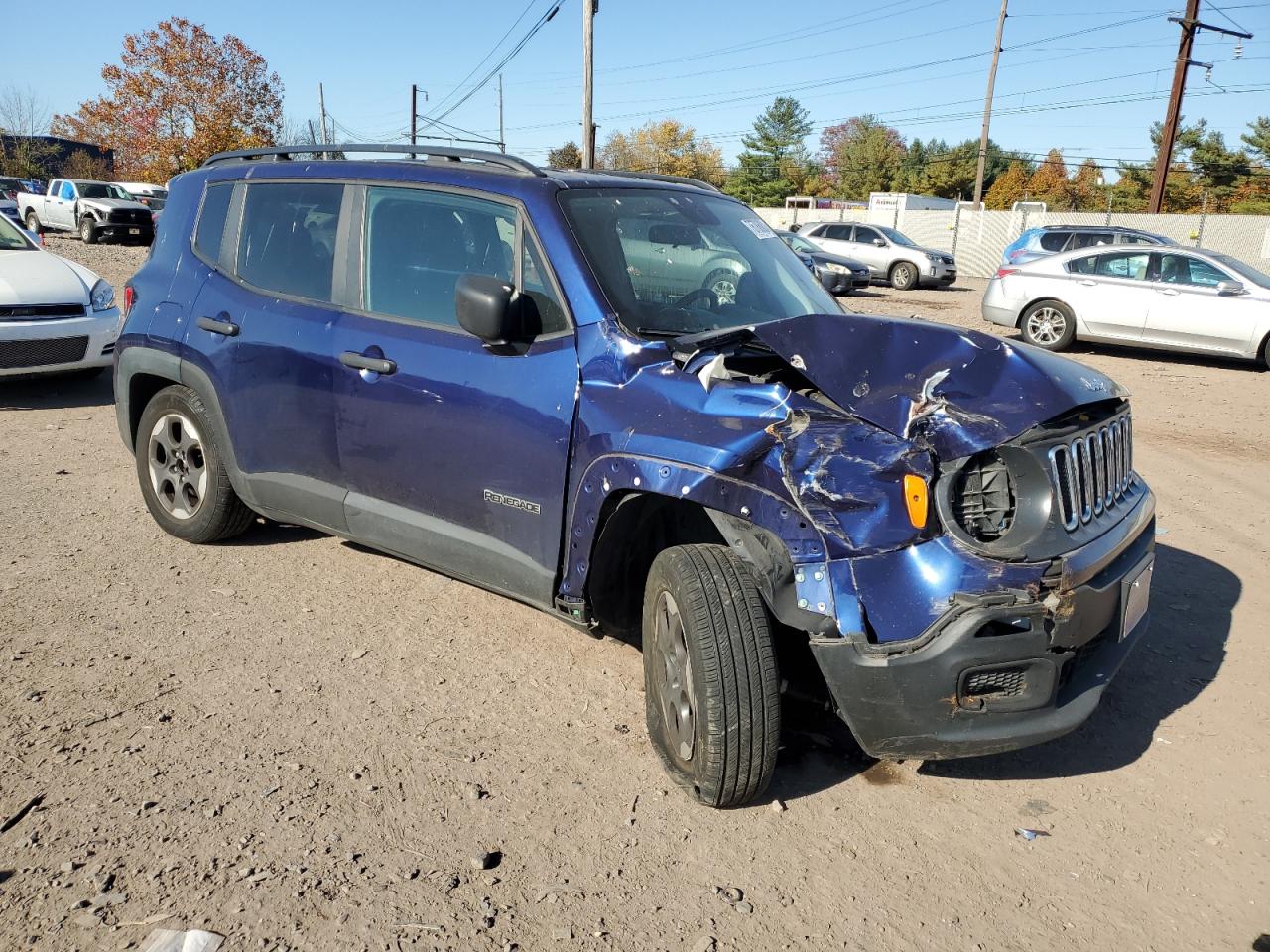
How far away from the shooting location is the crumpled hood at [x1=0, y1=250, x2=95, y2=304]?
7.97 meters

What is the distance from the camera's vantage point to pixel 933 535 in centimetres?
262

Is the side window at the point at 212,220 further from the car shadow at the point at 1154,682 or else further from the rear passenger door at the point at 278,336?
the car shadow at the point at 1154,682

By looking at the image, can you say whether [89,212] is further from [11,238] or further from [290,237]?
[290,237]

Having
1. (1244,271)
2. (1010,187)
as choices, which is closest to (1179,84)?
(1244,271)

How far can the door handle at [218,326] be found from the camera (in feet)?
14.6

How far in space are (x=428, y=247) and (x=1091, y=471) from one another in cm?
255

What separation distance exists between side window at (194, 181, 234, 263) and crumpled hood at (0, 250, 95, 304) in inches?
163

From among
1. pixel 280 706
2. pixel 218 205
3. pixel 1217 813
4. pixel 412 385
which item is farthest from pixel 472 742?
pixel 218 205

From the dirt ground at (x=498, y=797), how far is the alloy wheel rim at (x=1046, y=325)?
9.44 meters

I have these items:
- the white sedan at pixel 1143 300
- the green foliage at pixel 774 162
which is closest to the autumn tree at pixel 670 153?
the green foliage at pixel 774 162

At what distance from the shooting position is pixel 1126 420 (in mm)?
3381

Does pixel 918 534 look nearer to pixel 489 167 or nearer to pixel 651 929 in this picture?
pixel 651 929

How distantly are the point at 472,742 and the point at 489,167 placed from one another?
88.1 inches

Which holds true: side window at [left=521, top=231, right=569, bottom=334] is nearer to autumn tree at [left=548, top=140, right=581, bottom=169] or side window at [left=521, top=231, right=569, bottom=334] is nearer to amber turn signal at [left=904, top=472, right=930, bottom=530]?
amber turn signal at [left=904, top=472, right=930, bottom=530]
